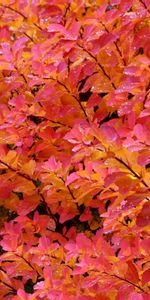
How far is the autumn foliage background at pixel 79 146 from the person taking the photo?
151 cm

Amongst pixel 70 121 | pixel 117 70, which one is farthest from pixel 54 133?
pixel 117 70

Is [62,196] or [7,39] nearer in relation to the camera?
[62,196]

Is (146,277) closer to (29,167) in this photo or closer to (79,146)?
(79,146)

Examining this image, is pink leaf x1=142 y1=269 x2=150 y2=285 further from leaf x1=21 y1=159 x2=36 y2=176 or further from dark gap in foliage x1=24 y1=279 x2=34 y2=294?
dark gap in foliage x1=24 y1=279 x2=34 y2=294

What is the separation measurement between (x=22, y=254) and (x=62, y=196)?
0.81 feet

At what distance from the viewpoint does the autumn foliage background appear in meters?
1.51

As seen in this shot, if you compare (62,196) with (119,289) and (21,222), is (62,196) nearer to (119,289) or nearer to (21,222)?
(21,222)

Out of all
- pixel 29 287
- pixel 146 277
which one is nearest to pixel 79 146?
pixel 146 277

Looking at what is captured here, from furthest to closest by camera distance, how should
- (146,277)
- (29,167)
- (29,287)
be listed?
(29,287) → (29,167) → (146,277)

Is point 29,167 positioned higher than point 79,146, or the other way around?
point 79,146

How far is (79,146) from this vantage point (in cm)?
156

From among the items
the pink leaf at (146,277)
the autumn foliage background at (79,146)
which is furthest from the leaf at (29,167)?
the pink leaf at (146,277)

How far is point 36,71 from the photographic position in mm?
1842

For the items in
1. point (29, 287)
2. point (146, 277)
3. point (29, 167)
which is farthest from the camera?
point (29, 287)
